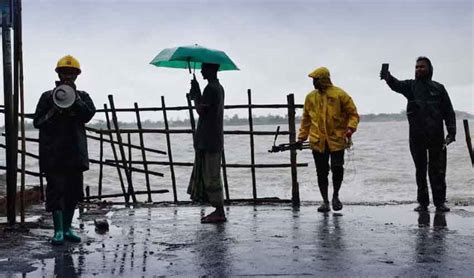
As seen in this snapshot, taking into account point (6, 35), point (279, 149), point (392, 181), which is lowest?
point (392, 181)

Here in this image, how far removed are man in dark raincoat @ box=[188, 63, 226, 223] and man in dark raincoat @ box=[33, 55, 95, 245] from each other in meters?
1.64

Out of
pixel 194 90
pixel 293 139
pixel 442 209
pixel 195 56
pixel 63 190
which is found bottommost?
pixel 442 209

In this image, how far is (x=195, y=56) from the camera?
6.90 metres

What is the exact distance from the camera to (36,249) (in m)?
5.23

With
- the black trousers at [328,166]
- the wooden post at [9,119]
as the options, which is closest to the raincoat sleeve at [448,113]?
the black trousers at [328,166]

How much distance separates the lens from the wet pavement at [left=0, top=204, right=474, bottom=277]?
14.4 feet

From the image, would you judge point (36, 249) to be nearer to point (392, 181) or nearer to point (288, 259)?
point (288, 259)

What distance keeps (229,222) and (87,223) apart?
162cm

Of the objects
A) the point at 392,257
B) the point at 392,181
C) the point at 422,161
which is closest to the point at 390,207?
the point at 422,161

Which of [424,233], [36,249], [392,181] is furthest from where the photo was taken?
[392,181]

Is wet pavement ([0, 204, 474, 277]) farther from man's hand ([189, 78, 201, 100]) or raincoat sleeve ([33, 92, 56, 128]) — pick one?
man's hand ([189, 78, 201, 100])

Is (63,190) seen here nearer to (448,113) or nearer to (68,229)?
(68,229)

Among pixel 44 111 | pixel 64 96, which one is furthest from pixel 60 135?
pixel 64 96

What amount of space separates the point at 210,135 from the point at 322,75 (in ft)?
5.60
